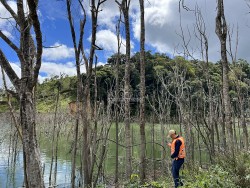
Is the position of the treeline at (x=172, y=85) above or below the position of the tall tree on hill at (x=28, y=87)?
above

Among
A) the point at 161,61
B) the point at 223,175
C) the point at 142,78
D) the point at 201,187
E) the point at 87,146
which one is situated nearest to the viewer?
the point at 201,187

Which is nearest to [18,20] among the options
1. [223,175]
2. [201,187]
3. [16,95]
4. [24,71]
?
[24,71]

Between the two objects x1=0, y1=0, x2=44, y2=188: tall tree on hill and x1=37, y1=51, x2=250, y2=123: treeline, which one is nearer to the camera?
x1=0, y1=0, x2=44, y2=188: tall tree on hill

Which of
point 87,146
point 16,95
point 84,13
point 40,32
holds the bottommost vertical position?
point 87,146

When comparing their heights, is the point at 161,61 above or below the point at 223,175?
above

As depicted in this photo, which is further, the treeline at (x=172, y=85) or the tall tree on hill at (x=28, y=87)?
the treeline at (x=172, y=85)

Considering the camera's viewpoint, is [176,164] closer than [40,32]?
No

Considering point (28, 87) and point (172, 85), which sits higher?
point (172, 85)

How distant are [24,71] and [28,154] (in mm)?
889

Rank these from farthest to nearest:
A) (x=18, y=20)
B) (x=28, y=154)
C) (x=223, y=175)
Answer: (x=223, y=175) → (x=18, y=20) → (x=28, y=154)

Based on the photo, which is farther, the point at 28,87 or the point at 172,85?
the point at 172,85

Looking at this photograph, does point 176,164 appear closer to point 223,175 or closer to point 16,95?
point 223,175

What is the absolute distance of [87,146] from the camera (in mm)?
6711

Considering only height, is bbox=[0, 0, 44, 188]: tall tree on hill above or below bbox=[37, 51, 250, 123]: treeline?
below
